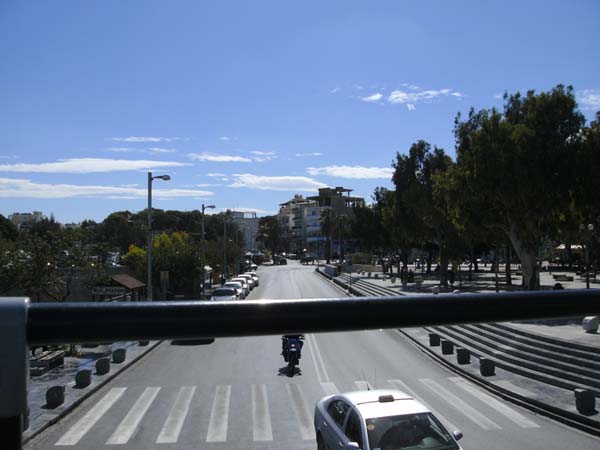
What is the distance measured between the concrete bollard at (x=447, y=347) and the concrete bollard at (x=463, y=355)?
25 millimetres

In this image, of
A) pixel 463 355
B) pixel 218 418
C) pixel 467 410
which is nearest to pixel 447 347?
pixel 463 355

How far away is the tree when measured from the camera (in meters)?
33.4

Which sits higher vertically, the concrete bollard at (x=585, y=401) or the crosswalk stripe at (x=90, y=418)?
the concrete bollard at (x=585, y=401)

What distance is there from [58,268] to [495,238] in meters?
31.4

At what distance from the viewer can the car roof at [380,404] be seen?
1.51 metres

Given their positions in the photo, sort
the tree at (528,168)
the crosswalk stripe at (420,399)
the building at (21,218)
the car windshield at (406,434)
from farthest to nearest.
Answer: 1. the building at (21,218)
2. the tree at (528,168)
3. the crosswalk stripe at (420,399)
4. the car windshield at (406,434)

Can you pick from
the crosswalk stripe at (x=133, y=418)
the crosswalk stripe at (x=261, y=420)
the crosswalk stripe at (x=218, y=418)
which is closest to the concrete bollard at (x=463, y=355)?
the crosswalk stripe at (x=261, y=420)

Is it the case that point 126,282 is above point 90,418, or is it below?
below

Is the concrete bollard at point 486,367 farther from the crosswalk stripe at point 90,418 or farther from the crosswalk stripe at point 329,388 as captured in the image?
the crosswalk stripe at point 90,418

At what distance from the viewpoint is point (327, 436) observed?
5.09 ft

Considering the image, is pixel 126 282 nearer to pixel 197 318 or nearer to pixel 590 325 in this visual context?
pixel 590 325

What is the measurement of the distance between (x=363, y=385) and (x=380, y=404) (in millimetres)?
192

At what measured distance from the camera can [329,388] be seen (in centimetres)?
179

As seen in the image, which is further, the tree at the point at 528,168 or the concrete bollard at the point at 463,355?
the tree at the point at 528,168
